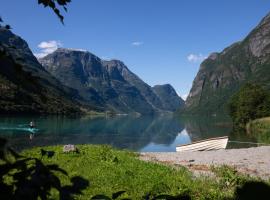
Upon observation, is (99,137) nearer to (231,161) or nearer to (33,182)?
(231,161)

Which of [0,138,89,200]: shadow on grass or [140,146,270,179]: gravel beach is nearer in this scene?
[0,138,89,200]: shadow on grass

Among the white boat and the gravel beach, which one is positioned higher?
the white boat

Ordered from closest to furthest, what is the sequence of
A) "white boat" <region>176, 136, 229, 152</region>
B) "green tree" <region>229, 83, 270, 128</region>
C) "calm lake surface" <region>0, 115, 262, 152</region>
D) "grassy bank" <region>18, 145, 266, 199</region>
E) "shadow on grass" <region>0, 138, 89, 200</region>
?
"shadow on grass" <region>0, 138, 89, 200</region>, "grassy bank" <region>18, 145, 266, 199</region>, "white boat" <region>176, 136, 229, 152</region>, "calm lake surface" <region>0, 115, 262, 152</region>, "green tree" <region>229, 83, 270, 128</region>

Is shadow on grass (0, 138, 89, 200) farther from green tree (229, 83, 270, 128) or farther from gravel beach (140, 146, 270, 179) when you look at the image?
green tree (229, 83, 270, 128)

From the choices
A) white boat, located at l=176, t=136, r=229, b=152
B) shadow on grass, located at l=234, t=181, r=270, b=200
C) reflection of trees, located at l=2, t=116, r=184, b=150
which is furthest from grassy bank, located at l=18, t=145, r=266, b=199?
reflection of trees, located at l=2, t=116, r=184, b=150

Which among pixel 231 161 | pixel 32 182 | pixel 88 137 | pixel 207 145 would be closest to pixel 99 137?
pixel 88 137

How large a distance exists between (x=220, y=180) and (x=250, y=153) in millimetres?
13049

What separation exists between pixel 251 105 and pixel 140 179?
9719 centimetres

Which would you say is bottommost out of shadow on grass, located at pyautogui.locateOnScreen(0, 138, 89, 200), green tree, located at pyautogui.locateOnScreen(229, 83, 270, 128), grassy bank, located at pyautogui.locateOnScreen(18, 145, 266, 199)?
grassy bank, located at pyautogui.locateOnScreen(18, 145, 266, 199)

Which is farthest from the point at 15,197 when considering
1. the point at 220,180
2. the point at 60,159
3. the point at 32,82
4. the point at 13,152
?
the point at 60,159

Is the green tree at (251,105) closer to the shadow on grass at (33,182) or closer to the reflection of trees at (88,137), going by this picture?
the reflection of trees at (88,137)

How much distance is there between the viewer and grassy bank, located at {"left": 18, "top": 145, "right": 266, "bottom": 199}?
13.5 metres

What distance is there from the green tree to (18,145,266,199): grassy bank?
92.4m

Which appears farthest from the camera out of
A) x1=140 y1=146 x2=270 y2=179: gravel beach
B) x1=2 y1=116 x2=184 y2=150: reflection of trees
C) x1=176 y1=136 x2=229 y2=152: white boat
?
x1=2 y1=116 x2=184 y2=150: reflection of trees
